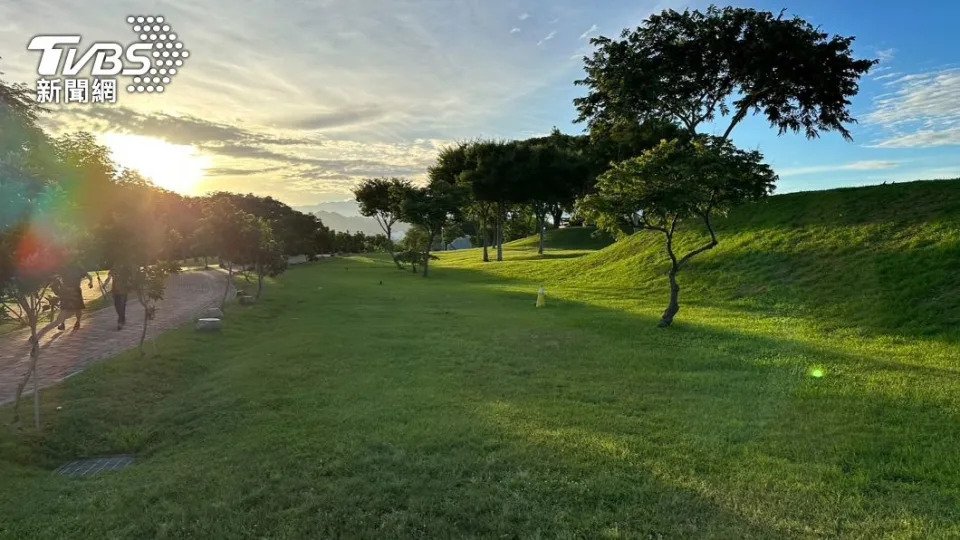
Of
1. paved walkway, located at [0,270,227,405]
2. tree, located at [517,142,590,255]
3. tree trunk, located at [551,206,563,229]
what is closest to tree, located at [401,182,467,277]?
tree, located at [517,142,590,255]

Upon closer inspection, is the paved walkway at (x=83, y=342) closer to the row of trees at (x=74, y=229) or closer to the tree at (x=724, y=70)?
the row of trees at (x=74, y=229)

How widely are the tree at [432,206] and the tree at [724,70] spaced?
12.1 meters

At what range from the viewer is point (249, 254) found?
22.4m

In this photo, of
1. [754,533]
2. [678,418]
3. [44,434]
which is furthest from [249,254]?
[754,533]

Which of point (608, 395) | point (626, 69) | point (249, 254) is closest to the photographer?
point (608, 395)

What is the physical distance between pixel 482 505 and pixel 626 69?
29.8 m

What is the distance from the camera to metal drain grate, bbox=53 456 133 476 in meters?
6.86

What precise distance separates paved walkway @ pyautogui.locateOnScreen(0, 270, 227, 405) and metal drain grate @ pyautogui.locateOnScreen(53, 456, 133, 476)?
309 cm

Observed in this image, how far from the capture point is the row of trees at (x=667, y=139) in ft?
46.2

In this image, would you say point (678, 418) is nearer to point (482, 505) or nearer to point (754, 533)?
point (754, 533)

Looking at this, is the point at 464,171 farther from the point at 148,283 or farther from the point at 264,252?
the point at 148,283

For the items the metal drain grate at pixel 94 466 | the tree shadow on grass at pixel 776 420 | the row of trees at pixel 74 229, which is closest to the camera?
the tree shadow on grass at pixel 776 420

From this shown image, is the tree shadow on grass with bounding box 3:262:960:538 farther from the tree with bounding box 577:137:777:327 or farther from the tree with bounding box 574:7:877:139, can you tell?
the tree with bounding box 574:7:877:139

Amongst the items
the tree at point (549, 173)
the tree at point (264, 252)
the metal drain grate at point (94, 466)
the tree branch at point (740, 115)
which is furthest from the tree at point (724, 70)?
the metal drain grate at point (94, 466)
